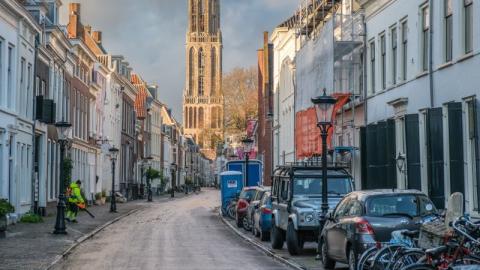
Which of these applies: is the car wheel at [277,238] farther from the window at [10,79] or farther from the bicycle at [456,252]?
the window at [10,79]

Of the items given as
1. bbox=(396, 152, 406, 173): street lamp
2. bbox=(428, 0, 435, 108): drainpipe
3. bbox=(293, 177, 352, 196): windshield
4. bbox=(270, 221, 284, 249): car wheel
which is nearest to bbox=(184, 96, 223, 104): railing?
bbox=(396, 152, 406, 173): street lamp

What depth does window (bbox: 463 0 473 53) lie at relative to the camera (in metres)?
23.2

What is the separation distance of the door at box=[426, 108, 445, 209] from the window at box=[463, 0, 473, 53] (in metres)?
2.25

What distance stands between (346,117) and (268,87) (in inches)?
1204

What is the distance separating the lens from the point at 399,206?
1600 centimetres

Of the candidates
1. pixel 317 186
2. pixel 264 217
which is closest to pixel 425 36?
pixel 317 186

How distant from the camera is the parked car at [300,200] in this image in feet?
69.5

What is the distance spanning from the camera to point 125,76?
258 ft

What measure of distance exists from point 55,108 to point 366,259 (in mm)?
28673

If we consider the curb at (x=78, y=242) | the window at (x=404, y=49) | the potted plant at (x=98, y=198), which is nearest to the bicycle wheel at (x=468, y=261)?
the curb at (x=78, y=242)

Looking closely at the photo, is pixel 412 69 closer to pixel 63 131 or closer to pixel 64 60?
pixel 63 131

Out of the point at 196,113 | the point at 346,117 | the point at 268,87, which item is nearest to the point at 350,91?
the point at 346,117

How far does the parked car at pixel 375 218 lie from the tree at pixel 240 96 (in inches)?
2763

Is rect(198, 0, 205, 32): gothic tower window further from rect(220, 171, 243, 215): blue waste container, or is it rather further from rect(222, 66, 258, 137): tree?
rect(220, 171, 243, 215): blue waste container
